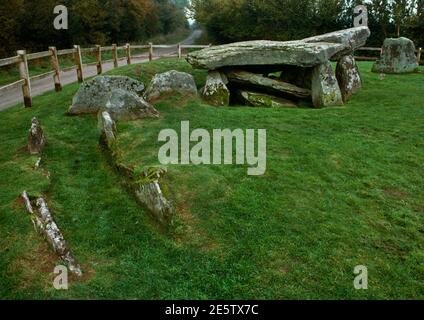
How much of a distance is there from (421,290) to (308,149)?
463cm

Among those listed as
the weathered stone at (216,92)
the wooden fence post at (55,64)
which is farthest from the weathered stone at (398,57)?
the wooden fence post at (55,64)

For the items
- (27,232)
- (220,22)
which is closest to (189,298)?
(27,232)

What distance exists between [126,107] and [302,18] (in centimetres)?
2649

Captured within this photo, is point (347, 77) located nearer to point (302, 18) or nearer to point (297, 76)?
point (297, 76)

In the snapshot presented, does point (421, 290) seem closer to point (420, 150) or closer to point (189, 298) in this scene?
point (189, 298)

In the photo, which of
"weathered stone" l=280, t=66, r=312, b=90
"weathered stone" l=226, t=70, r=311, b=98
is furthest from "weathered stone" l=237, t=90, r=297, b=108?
"weathered stone" l=280, t=66, r=312, b=90

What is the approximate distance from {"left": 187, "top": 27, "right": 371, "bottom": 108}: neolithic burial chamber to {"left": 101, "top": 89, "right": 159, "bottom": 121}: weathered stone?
8.73 ft

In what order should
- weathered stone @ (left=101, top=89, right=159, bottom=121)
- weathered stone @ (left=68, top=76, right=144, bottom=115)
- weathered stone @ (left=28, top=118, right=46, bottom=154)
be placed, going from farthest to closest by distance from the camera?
weathered stone @ (left=68, top=76, right=144, bottom=115) < weathered stone @ (left=101, top=89, right=159, bottom=121) < weathered stone @ (left=28, top=118, right=46, bottom=154)

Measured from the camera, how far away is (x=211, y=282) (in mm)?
6039

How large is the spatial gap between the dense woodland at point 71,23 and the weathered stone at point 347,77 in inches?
698

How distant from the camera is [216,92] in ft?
45.3

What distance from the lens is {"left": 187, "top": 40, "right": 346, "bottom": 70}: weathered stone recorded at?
1361cm

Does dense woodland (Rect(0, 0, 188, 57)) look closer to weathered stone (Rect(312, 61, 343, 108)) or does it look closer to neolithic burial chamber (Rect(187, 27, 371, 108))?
neolithic burial chamber (Rect(187, 27, 371, 108))

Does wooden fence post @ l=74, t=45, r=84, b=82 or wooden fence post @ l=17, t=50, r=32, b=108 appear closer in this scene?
wooden fence post @ l=17, t=50, r=32, b=108
